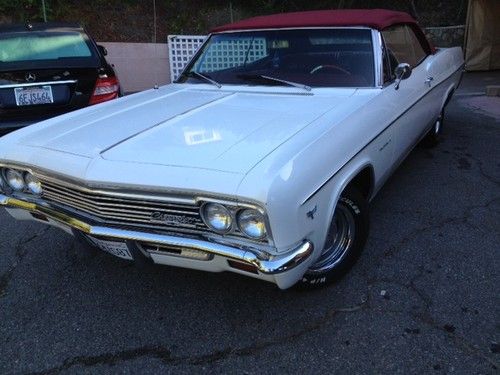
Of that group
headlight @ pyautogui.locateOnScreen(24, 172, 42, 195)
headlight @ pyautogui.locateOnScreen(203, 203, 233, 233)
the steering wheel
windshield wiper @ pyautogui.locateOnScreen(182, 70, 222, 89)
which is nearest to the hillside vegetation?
windshield wiper @ pyautogui.locateOnScreen(182, 70, 222, 89)

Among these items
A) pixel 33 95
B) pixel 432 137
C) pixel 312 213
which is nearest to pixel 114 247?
pixel 312 213

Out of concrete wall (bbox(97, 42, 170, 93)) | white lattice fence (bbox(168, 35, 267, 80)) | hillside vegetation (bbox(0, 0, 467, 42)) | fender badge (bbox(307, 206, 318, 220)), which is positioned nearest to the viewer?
fender badge (bbox(307, 206, 318, 220))

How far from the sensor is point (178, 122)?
264cm

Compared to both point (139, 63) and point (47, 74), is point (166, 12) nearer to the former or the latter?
point (139, 63)

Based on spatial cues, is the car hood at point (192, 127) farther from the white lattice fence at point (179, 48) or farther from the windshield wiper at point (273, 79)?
the white lattice fence at point (179, 48)

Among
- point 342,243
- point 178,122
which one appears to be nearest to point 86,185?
point 178,122

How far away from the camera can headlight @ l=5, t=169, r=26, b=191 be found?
258cm

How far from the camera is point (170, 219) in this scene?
6.88ft

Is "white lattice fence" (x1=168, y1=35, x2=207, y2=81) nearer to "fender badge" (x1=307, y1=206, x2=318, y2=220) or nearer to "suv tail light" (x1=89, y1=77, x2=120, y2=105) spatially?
"suv tail light" (x1=89, y1=77, x2=120, y2=105)

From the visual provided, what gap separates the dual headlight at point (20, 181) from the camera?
254 centimetres

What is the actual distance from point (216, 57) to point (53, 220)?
74.7 inches

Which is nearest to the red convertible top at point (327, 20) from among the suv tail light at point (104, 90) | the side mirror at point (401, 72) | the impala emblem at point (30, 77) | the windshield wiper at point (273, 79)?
the side mirror at point (401, 72)

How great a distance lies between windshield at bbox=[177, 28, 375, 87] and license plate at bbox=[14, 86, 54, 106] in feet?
5.19

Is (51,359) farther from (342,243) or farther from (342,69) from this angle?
(342,69)
